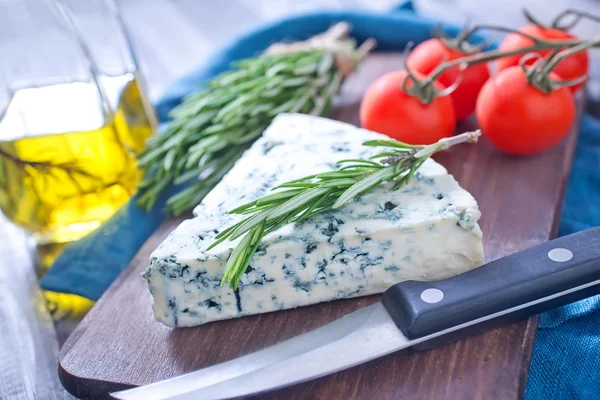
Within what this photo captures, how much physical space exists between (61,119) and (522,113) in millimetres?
1069

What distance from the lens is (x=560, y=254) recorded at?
108 cm

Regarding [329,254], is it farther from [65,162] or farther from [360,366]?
[65,162]

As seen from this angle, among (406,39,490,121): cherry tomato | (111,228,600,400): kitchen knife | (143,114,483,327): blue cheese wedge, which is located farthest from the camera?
(406,39,490,121): cherry tomato

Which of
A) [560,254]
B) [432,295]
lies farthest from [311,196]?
[560,254]

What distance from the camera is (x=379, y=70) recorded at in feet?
6.66

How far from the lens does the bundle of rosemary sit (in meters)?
1.53

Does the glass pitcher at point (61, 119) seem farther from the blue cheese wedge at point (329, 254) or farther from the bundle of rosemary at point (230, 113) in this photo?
the blue cheese wedge at point (329, 254)

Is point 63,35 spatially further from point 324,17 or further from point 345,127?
point 324,17

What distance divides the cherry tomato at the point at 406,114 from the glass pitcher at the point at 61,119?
2.10 feet

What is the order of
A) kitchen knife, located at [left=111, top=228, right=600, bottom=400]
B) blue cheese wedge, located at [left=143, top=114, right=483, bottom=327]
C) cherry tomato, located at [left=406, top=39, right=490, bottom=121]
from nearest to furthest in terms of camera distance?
kitchen knife, located at [left=111, top=228, right=600, bottom=400], blue cheese wedge, located at [left=143, top=114, right=483, bottom=327], cherry tomato, located at [left=406, top=39, right=490, bottom=121]

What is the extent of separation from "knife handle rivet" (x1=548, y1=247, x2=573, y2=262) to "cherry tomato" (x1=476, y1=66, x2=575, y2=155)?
0.45 meters

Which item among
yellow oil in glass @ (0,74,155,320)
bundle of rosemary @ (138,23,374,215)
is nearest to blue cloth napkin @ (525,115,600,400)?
bundle of rosemary @ (138,23,374,215)

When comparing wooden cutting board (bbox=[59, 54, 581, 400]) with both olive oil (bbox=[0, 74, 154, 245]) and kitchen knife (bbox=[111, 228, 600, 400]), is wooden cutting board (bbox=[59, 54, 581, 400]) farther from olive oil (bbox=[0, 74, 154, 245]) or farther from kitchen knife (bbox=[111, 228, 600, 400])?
olive oil (bbox=[0, 74, 154, 245])

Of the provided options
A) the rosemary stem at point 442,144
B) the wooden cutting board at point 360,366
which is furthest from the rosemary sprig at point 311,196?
the wooden cutting board at point 360,366
